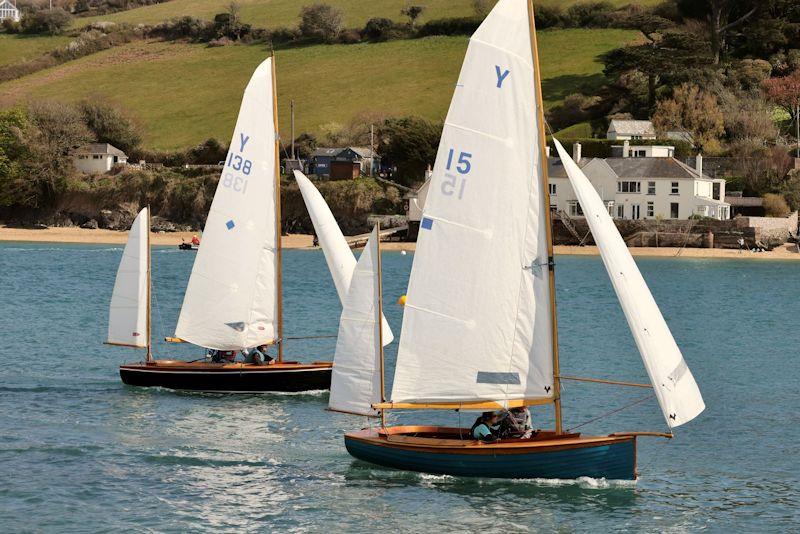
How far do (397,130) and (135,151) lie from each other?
41295 millimetres

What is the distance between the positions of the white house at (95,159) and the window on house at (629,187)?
65.3 metres

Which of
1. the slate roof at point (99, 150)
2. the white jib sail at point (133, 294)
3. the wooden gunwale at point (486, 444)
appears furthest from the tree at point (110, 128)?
the wooden gunwale at point (486, 444)

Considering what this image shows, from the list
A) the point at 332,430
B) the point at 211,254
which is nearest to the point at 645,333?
the point at 332,430

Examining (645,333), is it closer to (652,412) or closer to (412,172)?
(652,412)

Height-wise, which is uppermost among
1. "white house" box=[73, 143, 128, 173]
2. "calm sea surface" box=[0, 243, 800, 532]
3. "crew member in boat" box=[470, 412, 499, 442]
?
"white house" box=[73, 143, 128, 173]

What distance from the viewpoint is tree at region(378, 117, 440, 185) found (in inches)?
5497

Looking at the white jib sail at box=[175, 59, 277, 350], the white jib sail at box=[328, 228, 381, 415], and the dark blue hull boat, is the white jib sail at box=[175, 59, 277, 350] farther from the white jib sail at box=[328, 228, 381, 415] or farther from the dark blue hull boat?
the dark blue hull boat

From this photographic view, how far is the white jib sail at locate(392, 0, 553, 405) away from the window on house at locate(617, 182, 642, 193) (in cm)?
9302

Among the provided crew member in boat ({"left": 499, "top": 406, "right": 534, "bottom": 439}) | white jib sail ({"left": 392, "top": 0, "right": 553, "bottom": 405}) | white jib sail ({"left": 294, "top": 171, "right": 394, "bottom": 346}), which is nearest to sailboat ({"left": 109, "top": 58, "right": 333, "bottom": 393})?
white jib sail ({"left": 294, "top": 171, "right": 394, "bottom": 346})

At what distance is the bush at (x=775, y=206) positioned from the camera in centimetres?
11825

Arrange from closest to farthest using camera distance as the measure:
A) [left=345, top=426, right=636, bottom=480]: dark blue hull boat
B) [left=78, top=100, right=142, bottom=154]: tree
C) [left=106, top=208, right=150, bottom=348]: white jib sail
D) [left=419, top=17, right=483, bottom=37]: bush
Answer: [left=345, top=426, right=636, bottom=480]: dark blue hull boat
[left=106, top=208, right=150, bottom=348]: white jib sail
[left=78, top=100, right=142, bottom=154]: tree
[left=419, top=17, right=483, bottom=37]: bush

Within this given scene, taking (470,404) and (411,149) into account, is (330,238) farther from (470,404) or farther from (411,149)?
(411,149)

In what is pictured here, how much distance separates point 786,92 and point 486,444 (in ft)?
426

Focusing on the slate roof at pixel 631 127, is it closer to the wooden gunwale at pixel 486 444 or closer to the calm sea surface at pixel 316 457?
the calm sea surface at pixel 316 457
